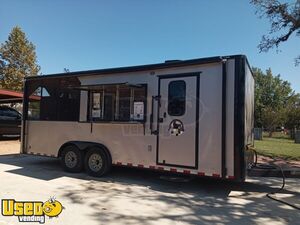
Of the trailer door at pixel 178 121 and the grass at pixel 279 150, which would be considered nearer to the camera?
the trailer door at pixel 178 121

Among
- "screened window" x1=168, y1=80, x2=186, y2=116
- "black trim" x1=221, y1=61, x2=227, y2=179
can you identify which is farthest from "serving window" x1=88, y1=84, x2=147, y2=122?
"black trim" x1=221, y1=61, x2=227, y2=179

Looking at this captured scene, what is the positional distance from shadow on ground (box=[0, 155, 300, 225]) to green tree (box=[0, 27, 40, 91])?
2245cm

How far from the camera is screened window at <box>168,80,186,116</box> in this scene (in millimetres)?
7742

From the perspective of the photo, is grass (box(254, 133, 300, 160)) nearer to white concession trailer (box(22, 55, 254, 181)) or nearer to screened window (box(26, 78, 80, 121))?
white concession trailer (box(22, 55, 254, 181))

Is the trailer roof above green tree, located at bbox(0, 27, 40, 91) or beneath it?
beneath

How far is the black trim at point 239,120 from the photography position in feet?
22.7

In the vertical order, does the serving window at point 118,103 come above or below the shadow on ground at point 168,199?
above

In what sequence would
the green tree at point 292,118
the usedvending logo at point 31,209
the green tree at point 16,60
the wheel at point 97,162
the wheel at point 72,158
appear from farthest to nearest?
the green tree at point 292,118, the green tree at point 16,60, the wheel at point 72,158, the wheel at point 97,162, the usedvending logo at point 31,209

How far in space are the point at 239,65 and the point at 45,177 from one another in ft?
18.1

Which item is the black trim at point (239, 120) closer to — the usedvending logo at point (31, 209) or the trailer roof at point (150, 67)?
the trailer roof at point (150, 67)

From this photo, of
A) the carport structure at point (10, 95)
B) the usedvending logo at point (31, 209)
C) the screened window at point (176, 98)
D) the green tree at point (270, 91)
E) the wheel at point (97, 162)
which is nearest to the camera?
the usedvending logo at point (31, 209)

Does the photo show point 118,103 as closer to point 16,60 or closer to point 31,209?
point 31,209

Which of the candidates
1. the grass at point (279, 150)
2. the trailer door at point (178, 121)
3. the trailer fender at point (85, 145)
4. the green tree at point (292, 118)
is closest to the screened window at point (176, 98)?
the trailer door at point (178, 121)

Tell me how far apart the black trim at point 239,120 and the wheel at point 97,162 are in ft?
11.1
